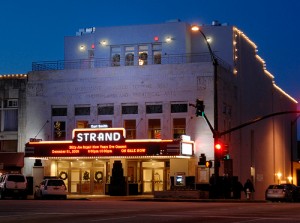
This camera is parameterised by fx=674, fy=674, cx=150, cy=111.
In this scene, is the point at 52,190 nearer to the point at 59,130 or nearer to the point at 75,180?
the point at 75,180

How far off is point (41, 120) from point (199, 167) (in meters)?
15.3

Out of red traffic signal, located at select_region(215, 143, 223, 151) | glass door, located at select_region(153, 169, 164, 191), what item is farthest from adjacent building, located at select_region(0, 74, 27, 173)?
red traffic signal, located at select_region(215, 143, 223, 151)

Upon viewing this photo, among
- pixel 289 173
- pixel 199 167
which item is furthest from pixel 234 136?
pixel 289 173

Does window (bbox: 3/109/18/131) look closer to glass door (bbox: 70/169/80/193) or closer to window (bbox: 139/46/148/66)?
glass door (bbox: 70/169/80/193)

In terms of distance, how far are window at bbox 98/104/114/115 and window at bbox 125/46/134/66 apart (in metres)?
5.78

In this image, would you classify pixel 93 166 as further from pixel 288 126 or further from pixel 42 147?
pixel 288 126

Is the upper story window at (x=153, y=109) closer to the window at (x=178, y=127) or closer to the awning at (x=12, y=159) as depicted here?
the window at (x=178, y=127)

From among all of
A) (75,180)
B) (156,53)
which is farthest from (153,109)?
(75,180)

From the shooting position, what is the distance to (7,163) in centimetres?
6134

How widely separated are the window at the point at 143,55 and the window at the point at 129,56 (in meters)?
0.81

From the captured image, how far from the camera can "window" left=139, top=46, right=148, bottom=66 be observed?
63.9 meters

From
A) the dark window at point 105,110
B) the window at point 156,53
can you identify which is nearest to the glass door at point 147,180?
the dark window at point 105,110

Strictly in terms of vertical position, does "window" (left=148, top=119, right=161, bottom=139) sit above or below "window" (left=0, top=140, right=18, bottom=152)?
above

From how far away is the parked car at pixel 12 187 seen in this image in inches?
2014
